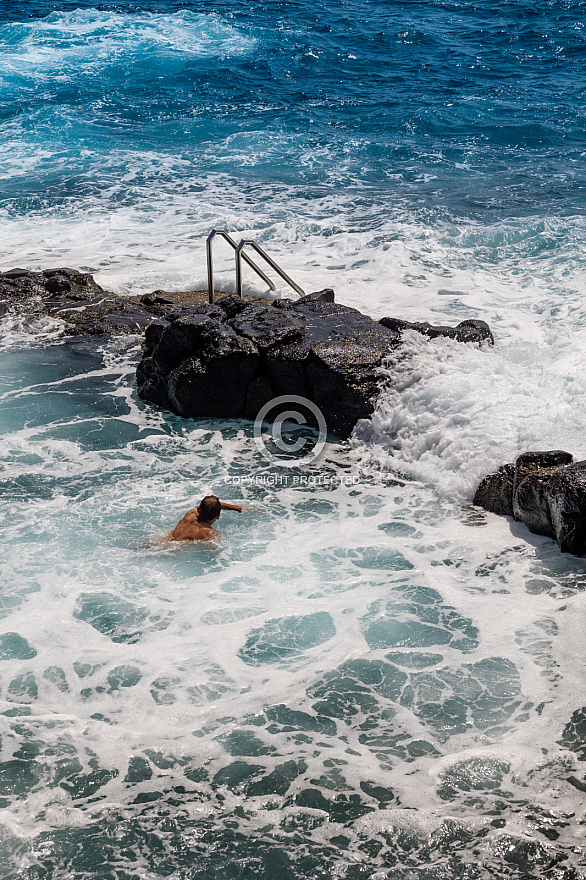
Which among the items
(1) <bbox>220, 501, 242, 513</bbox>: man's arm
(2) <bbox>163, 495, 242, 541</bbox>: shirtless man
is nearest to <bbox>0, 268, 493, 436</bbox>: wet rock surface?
(1) <bbox>220, 501, 242, 513</bbox>: man's arm

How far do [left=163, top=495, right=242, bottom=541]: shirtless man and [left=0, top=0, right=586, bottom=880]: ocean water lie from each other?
0.51ft

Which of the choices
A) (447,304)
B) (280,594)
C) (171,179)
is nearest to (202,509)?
(280,594)

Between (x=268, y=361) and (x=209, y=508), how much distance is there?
2263 millimetres

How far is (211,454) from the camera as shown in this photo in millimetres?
7770

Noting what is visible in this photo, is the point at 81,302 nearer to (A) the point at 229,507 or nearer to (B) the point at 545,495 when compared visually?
(A) the point at 229,507

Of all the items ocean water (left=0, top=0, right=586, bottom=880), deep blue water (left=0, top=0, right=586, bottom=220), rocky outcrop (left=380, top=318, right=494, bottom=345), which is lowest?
ocean water (left=0, top=0, right=586, bottom=880)

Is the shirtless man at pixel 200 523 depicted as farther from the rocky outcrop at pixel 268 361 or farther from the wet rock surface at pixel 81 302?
the wet rock surface at pixel 81 302

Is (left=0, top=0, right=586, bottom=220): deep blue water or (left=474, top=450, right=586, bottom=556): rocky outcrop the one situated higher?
(left=0, top=0, right=586, bottom=220): deep blue water

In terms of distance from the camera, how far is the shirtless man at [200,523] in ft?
20.8

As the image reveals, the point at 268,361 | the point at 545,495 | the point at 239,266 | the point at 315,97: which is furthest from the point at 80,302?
the point at 315,97

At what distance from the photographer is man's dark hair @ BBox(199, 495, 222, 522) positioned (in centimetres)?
632

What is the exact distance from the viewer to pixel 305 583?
235 inches

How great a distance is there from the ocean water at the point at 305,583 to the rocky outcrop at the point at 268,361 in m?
0.25

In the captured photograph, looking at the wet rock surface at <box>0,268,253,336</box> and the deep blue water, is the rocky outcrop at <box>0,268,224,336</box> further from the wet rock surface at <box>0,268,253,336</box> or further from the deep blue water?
the deep blue water
